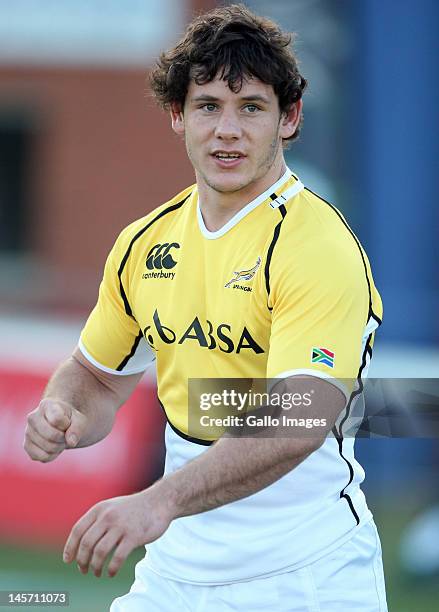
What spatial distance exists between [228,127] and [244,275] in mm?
408

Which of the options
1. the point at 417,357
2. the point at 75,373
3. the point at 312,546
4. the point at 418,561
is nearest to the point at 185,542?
the point at 312,546

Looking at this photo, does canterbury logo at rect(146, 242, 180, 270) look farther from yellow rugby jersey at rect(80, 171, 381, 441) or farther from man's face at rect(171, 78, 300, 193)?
man's face at rect(171, 78, 300, 193)

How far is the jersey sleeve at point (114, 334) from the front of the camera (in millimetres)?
3854

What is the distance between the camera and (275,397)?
321cm

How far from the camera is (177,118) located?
382 cm

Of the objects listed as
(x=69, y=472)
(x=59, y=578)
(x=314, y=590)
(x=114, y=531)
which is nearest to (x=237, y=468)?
(x=114, y=531)

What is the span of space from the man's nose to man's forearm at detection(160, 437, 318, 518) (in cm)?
86

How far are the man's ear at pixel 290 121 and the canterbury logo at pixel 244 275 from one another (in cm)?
47

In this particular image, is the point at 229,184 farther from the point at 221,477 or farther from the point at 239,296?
the point at 221,477

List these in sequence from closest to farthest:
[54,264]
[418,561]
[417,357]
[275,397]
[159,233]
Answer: [275,397], [159,233], [418,561], [417,357], [54,264]

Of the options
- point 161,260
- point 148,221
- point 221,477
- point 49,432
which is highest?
point 148,221

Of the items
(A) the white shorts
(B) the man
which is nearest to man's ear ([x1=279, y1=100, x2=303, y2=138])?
(B) the man

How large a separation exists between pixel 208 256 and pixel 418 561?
4.02 m

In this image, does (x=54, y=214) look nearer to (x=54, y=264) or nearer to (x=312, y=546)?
(x=54, y=264)
